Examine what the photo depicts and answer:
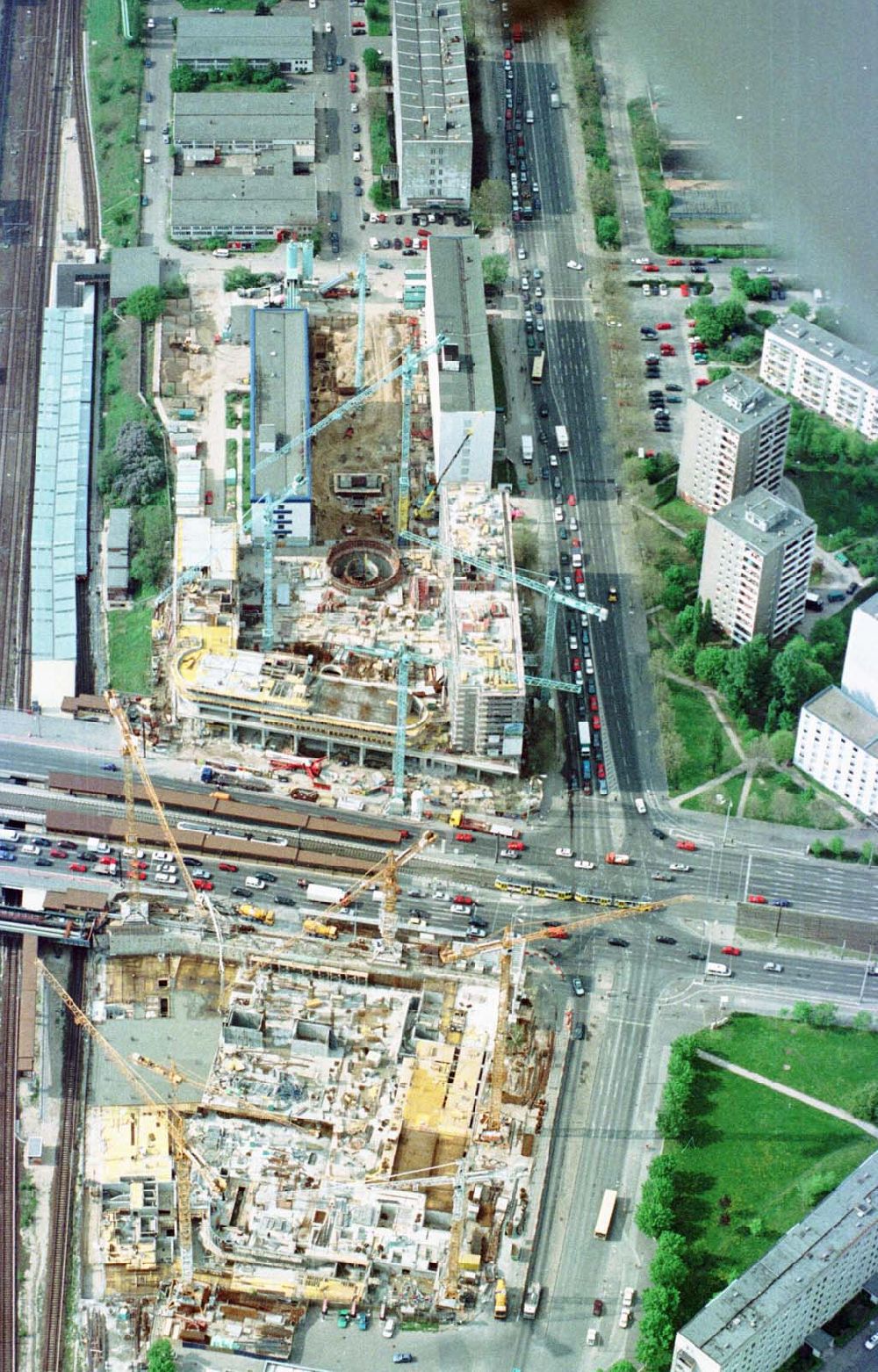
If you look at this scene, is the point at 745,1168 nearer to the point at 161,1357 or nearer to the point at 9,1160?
the point at 161,1357

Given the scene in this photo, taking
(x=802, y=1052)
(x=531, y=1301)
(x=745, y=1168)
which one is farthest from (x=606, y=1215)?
(x=802, y=1052)

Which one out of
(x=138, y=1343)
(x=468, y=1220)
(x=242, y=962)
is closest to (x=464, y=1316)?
(x=468, y=1220)

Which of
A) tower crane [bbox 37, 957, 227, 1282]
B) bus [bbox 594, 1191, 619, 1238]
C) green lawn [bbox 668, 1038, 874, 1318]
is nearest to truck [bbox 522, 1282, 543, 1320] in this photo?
bus [bbox 594, 1191, 619, 1238]

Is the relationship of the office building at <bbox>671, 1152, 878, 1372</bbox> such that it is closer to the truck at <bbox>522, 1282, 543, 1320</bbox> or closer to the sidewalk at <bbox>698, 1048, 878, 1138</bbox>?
the sidewalk at <bbox>698, 1048, 878, 1138</bbox>

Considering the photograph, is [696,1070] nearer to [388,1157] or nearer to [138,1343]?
[388,1157]

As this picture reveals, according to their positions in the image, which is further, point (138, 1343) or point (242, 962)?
point (242, 962)

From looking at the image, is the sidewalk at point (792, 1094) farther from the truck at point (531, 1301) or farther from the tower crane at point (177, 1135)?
the tower crane at point (177, 1135)
